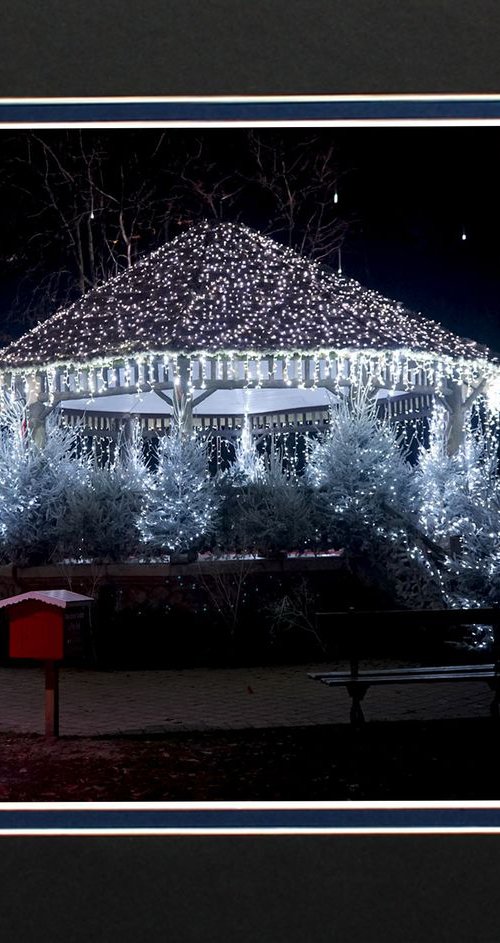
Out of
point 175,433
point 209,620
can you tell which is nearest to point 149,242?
point 175,433

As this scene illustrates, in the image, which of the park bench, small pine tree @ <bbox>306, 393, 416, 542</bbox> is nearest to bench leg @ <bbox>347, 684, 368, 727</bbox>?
the park bench

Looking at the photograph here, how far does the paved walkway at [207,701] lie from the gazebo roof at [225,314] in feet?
12.5

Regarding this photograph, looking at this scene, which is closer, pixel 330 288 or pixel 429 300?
pixel 330 288

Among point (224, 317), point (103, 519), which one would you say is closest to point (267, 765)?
point (103, 519)

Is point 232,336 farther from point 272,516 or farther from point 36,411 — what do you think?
point 36,411

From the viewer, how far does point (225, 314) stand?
11.8 metres

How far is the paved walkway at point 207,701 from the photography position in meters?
7.51

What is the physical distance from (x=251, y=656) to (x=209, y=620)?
0.54 meters

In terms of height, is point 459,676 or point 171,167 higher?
point 171,167

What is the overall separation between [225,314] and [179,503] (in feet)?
8.33
